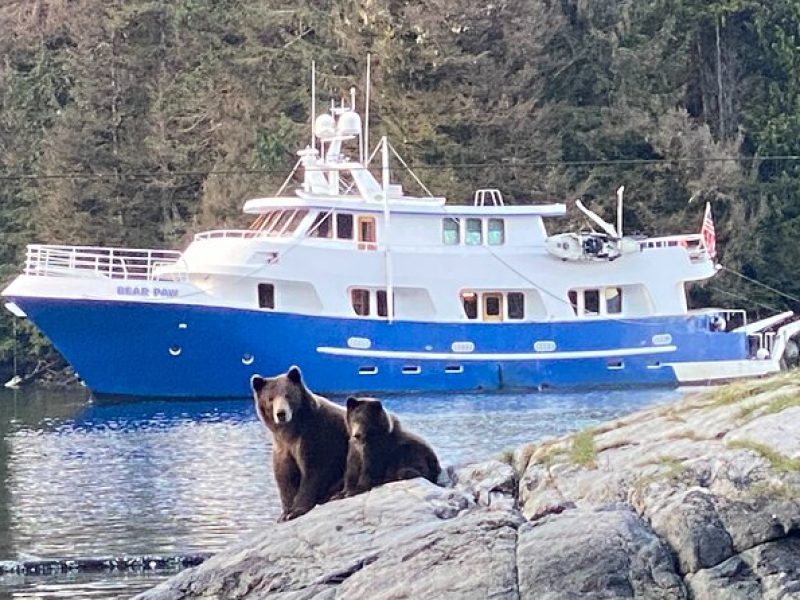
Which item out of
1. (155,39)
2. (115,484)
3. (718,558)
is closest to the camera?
(718,558)

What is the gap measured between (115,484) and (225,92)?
25919 mm

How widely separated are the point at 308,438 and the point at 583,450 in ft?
7.39

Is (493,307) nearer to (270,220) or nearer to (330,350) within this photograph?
(330,350)

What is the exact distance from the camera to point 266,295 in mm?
34969

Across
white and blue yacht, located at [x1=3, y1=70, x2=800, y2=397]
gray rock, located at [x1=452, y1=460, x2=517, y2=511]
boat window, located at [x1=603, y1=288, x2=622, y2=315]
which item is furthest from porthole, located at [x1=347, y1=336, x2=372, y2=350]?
gray rock, located at [x1=452, y1=460, x2=517, y2=511]

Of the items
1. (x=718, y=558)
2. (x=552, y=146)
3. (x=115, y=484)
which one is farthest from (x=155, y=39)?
(x=718, y=558)

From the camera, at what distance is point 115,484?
2080 centimetres

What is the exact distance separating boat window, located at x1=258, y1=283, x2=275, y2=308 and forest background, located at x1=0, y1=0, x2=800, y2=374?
25.1ft

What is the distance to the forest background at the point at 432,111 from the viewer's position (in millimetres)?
43156

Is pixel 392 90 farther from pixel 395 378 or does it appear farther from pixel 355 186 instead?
pixel 395 378

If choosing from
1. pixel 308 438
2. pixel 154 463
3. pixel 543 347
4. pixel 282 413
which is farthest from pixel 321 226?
pixel 282 413

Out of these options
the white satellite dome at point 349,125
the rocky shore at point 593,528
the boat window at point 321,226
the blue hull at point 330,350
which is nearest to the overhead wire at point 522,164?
the white satellite dome at point 349,125

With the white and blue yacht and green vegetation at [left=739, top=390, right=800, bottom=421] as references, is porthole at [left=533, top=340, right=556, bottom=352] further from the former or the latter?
green vegetation at [left=739, top=390, right=800, bottom=421]

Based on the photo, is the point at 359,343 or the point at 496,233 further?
the point at 496,233
